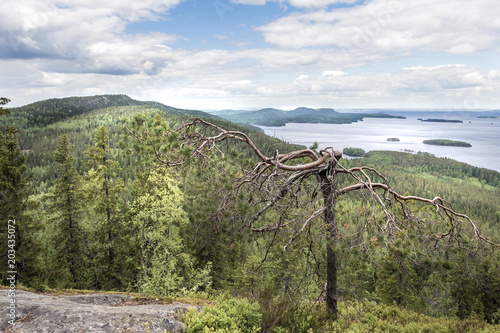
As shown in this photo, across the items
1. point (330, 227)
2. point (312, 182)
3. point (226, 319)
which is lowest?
point (226, 319)

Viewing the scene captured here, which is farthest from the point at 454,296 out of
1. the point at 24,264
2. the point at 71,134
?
the point at 71,134

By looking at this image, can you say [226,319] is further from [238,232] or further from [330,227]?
[330,227]

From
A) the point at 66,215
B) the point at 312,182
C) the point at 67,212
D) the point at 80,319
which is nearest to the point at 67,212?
the point at 67,212

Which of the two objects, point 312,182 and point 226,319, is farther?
point 312,182

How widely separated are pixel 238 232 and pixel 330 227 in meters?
2.08

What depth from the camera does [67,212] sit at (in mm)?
18812

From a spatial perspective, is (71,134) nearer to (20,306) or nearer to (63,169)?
(63,169)

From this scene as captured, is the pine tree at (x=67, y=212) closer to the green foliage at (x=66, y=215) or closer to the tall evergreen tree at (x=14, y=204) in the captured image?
the green foliage at (x=66, y=215)

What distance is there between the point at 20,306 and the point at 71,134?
7063 inches

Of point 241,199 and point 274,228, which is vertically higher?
point 241,199

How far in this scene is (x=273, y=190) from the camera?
620cm

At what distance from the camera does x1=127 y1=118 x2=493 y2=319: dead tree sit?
230 inches

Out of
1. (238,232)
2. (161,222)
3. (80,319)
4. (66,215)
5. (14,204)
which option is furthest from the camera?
(66,215)

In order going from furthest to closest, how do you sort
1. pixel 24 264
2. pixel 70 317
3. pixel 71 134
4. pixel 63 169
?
pixel 71 134
pixel 63 169
pixel 24 264
pixel 70 317
